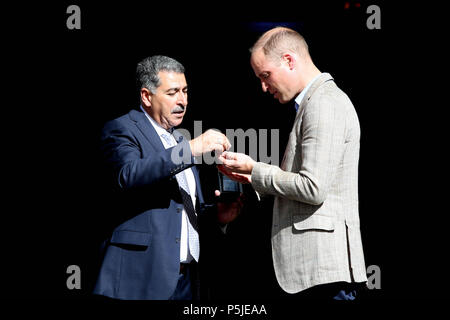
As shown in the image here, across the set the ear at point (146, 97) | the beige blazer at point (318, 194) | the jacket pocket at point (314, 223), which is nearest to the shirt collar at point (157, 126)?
the ear at point (146, 97)

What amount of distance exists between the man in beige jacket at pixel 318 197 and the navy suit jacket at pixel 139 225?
43 centimetres

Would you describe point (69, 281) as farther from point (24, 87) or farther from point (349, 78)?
point (349, 78)

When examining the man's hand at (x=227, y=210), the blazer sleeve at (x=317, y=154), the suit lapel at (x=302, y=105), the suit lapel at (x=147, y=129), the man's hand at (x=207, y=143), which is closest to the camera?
the blazer sleeve at (x=317, y=154)

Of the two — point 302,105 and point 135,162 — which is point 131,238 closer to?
point 135,162

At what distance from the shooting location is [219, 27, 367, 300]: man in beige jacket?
5.71 ft

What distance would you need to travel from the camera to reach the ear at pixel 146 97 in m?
2.34

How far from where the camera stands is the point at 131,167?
193 cm

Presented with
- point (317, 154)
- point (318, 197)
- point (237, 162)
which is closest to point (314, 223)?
point (318, 197)

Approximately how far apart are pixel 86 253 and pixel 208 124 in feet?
4.01

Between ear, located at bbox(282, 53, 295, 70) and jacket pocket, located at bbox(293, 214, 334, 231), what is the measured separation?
2.10 feet

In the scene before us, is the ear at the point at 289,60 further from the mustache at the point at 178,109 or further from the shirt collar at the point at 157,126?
the shirt collar at the point at 157,126

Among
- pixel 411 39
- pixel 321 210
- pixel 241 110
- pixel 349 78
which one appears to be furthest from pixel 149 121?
pixel 411 39

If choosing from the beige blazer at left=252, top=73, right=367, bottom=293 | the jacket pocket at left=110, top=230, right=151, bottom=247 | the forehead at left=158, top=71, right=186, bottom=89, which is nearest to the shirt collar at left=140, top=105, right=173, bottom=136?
the forehead at left=158, top=71, right=186, bottom=89

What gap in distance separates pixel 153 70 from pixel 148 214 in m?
0.75
